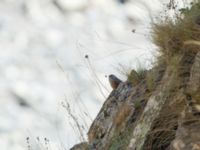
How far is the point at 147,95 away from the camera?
17.1ft

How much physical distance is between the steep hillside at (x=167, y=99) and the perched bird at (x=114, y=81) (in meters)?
0.86

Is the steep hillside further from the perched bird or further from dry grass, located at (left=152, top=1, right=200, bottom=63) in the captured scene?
the perched bird

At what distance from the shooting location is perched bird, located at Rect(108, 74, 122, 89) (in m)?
6.61

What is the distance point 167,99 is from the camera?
4.72m

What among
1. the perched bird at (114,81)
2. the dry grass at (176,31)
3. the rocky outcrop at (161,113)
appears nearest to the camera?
the rocky outcrop at (161,113)

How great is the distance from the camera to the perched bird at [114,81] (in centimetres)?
661

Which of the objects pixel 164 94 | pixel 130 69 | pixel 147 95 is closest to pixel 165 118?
pixel 164 94

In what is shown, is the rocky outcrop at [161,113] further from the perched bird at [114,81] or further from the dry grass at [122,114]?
the perched bird at [114,81]

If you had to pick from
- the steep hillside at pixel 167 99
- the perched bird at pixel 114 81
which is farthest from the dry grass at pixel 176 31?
the perched bird at pixel 114 81

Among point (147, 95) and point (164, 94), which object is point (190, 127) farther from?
point (147, 95)

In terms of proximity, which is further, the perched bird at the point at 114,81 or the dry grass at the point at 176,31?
the perched bird at the point at 114,81

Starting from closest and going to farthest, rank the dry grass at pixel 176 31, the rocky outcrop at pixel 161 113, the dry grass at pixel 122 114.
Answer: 1. the rocky outcrop at pixel 161 113
2. the dry grass at pixel 176 31
3. the dry grass at pixel 122 114

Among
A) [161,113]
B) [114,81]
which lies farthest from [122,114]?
[114,81]

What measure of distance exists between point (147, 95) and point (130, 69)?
0.54 m
